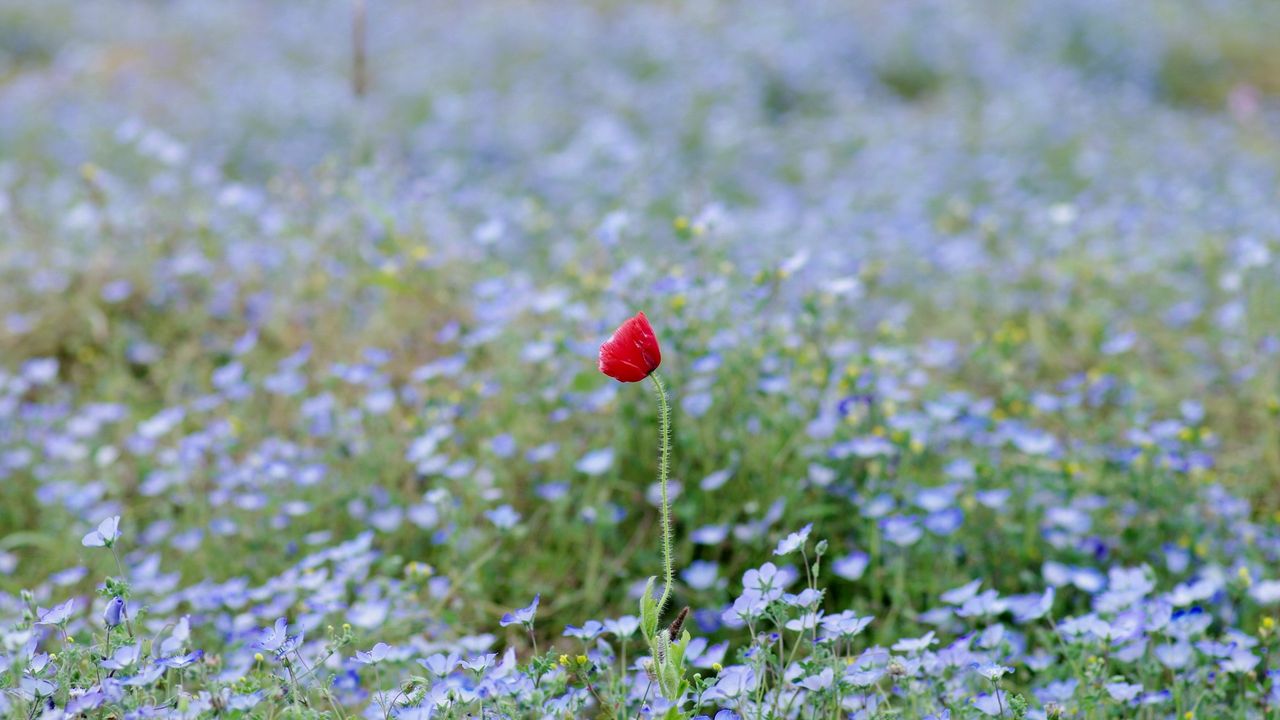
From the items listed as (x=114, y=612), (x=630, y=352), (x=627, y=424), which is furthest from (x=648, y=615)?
(x=627, y=424)

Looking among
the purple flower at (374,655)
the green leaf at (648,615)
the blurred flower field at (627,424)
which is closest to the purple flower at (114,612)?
the blurred flower field at (627,424)

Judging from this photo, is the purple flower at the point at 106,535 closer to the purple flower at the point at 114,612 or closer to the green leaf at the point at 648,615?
the purple flower at the point at 114,612

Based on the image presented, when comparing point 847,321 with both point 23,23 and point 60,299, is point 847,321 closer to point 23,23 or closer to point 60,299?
point 60,299

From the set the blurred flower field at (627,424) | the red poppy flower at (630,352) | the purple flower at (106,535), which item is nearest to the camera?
the red poppy flower at (630,352)

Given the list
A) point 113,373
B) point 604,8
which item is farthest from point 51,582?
point 604,8

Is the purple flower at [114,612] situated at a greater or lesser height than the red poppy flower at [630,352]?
lesser

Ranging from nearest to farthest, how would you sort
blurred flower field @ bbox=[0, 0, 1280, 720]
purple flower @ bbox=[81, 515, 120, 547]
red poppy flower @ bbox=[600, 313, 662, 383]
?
red poppy flower @ bbox=[600, 313, 662, 383]
purple flower @ bbox=[81, 515, 120, 547]
blurred flower field @ bbox=[0, 0, 1280, 720]

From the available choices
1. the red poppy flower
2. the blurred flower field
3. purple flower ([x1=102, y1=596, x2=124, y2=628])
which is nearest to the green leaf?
the blurred flower field

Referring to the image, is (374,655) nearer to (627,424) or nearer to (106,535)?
(106,535)

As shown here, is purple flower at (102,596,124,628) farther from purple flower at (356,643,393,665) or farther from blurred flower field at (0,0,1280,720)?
purple flower at (356,643,393,665)
